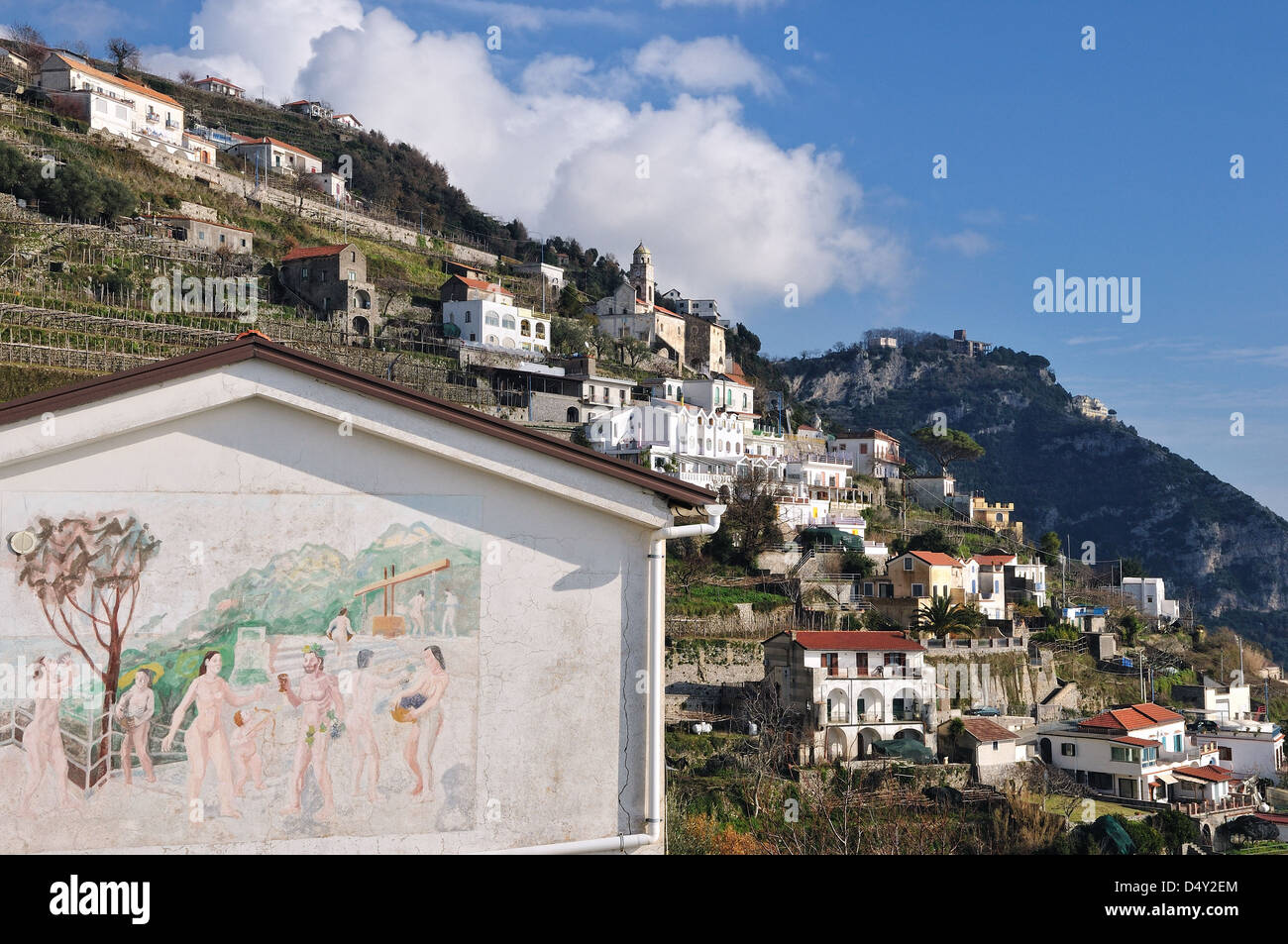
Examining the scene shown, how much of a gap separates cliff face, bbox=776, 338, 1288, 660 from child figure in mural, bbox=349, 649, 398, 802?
4554 inches

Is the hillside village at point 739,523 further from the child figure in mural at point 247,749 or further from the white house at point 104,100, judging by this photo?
the child figure in mural at point 247,749

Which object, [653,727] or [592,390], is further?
[592,390]

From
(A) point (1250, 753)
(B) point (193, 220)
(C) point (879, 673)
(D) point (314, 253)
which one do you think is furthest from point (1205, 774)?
(B) point (193, 220)

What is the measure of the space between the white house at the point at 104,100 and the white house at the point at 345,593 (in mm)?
67330

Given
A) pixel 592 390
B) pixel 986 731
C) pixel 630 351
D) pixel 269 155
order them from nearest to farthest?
pixel 986 731 → pixel 592 390 → pixel 630 351 → pixel 269 155

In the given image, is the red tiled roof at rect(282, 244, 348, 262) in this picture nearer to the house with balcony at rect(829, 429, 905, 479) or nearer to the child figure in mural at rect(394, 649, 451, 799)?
the house with balcony at rect(829, 429, 905, 479)

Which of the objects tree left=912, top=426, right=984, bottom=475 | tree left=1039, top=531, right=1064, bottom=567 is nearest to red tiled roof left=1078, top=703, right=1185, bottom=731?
tree left=1039, top=531, right=1064, bottom=567

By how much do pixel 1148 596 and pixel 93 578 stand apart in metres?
74.6

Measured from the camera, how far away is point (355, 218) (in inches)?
2901

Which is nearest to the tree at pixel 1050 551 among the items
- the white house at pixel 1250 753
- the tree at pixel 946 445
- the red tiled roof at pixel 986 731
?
the tree at pixel 946 445

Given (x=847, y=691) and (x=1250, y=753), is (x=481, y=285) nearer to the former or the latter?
(x=847, y=691)

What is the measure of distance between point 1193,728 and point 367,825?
1873 inches

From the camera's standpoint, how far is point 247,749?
568 centimetres
